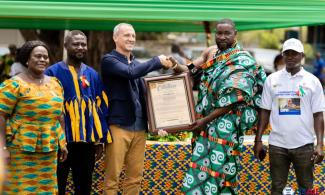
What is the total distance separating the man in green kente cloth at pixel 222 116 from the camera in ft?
18.2

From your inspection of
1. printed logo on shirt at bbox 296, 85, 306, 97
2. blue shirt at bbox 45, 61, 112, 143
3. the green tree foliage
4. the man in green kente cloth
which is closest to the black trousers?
blue shirt at bbox 45, 61, 112, 143

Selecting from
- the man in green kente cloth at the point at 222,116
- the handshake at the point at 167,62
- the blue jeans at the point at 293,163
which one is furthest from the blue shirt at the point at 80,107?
the blue jeans at the point at 293,163

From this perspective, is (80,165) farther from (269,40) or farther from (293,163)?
(269,40)

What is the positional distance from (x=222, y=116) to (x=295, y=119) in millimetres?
611

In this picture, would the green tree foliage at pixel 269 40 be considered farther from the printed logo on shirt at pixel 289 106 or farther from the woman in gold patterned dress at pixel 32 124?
the woman in gold patterned dress at pixel 32 124

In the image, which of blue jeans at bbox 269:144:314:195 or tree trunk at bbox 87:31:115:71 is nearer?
blue jeans at bbox 269:144:314:195

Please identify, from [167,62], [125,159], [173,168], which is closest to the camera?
[167,62]

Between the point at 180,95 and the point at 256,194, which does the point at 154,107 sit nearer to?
the point at 180,95

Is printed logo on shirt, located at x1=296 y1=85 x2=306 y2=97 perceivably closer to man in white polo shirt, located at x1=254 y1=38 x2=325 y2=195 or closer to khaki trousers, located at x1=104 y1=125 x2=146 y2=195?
man in white polo shirt, located at x1=254 y1=38 x2=325 y2=195

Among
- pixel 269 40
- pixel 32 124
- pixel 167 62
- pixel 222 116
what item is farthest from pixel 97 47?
pixel 269 40

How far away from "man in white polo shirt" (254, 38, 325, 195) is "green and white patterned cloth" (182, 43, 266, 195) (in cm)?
26

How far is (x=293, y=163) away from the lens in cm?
569

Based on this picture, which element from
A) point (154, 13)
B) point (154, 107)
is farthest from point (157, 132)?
point (154, 13)

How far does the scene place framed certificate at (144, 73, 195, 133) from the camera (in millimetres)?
5832
